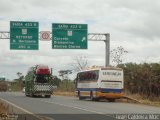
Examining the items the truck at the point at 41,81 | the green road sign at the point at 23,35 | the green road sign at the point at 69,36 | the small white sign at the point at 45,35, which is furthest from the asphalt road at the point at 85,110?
the truck at the point at 41,81

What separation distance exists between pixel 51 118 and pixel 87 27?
2719 centimetres

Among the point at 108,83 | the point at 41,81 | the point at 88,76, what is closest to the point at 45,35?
the point at 88,76

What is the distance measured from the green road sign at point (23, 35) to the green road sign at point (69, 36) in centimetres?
179

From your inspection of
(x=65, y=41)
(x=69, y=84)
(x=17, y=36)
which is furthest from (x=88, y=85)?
(x=69, y=84)

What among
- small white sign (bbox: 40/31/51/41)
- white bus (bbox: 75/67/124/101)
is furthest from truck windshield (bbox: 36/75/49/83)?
white bus (bbox: 75/67/124/101)

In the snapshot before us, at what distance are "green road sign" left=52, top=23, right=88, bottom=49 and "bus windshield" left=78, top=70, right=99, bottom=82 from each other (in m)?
2.71

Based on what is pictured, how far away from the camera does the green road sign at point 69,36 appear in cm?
4919

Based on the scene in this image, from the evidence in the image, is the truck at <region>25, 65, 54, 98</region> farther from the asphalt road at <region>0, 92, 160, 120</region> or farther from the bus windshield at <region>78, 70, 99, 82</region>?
the asphalt road at <region>0, 92, 160, 120</region>

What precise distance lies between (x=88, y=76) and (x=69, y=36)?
167 inches

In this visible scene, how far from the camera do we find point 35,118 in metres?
21.7

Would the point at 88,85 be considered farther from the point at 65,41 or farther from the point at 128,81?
the point at 128,81

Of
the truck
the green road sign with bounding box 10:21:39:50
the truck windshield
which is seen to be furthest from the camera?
the truck windshield

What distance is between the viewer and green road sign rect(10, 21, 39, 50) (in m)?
48.8

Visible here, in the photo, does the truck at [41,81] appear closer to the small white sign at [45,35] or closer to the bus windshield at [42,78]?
the bus windshield at [42,78]
